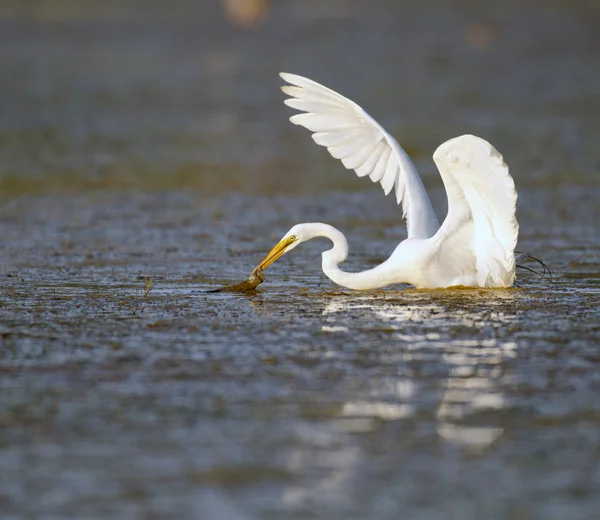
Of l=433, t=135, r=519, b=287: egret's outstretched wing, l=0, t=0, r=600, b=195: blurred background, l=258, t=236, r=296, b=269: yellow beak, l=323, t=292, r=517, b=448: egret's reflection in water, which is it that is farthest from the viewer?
l=0, t=0, r=600, b=195: blurred background

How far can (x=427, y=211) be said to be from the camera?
11883 mm

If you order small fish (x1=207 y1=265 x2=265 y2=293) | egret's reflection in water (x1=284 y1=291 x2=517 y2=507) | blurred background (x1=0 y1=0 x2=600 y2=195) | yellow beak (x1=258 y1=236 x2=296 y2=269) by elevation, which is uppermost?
blurred background (x1=0 y1=0 x2=600 y2=195)

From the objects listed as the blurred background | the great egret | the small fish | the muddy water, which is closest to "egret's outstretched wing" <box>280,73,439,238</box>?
the great egret

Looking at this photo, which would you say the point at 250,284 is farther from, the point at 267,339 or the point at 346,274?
the point at 267,339

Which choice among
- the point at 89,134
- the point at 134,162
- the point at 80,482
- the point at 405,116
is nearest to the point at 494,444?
the point at 80,482

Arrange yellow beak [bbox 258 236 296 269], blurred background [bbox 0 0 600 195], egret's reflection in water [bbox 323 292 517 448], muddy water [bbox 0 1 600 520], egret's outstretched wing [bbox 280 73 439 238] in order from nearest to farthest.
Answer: muddy water [bbox 0 1 600 520] → egret's reflection in water [bbox 323 292 517 448] → yellow beak [bbox 258 236 296 269] → egret's outstretched wing [bbox 280 73 439 238] → blurred background [bbox 0 0 600 195]

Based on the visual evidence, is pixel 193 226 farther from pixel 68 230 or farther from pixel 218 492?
pixel 218 492

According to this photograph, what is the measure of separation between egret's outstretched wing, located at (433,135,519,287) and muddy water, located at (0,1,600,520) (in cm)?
31

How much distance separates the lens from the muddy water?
615 cm

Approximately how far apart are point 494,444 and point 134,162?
50.2ft

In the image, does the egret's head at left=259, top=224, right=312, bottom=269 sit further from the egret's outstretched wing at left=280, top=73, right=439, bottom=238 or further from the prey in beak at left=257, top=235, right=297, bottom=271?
the egret's outstretched wing at left=280, top=73, right=439, bottom=238

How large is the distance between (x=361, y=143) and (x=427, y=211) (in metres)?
1.03

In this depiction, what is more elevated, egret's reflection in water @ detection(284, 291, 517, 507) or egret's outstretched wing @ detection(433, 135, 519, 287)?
egret's outstretched wing @ detection(433, 135, 519, 287)

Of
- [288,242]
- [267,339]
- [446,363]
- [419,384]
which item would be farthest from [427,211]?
[419,384]
